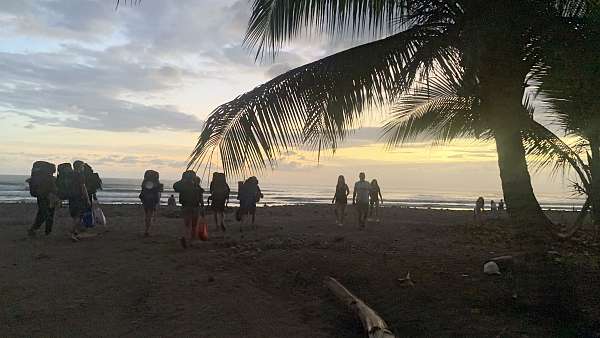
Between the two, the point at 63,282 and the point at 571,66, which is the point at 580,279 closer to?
the point at 571,66

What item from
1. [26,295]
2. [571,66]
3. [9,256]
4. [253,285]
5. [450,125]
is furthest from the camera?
[450,125]

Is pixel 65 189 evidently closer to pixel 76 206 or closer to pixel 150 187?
pixel 76 206

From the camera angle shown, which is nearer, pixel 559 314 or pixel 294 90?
pixel 559 314

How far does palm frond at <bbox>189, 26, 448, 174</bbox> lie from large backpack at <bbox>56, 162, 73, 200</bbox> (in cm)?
522

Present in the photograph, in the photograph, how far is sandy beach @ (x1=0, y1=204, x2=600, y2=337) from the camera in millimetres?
4855

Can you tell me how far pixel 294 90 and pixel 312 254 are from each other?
9.39ft

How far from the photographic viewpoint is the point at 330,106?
5621 millimetres

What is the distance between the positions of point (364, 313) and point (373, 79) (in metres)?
2.56

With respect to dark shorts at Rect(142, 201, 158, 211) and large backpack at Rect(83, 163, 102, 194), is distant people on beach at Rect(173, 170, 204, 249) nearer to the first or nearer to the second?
dark shorts at Rect(142, 201, 158, 211)

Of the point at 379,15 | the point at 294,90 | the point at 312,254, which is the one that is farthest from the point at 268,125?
the point at 312,254

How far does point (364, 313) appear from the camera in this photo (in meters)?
4.73

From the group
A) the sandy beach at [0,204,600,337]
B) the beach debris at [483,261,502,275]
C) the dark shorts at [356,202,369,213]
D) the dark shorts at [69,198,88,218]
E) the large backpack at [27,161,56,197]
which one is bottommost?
the sandy beach at [0,204,600,337]

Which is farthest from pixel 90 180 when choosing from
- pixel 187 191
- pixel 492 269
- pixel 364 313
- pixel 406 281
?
pixel 492 269

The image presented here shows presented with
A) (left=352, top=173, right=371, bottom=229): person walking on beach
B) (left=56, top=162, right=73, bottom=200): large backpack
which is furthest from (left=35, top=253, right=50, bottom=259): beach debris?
(left=352, top=173, right=371, bottom=229): person walking on beach
